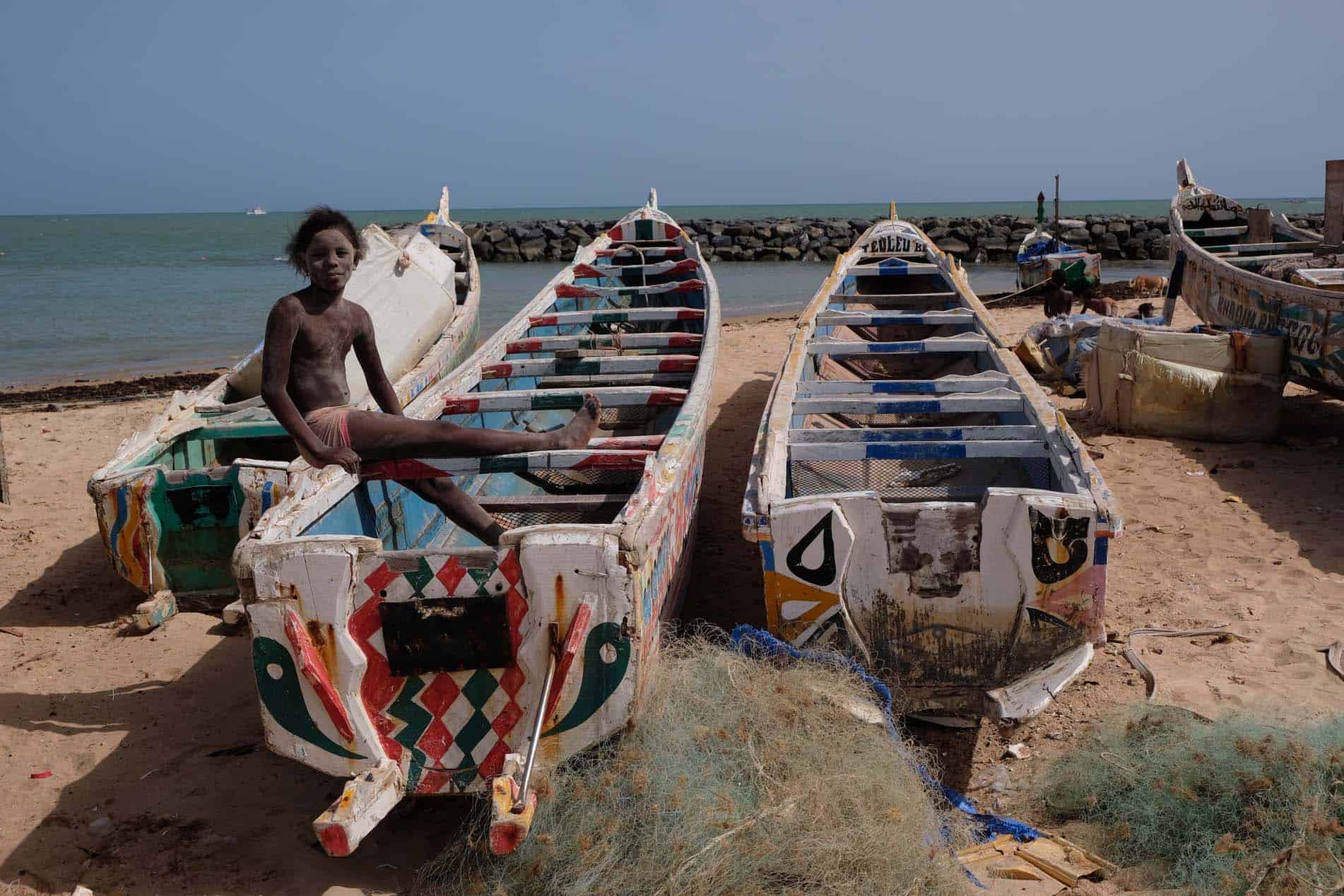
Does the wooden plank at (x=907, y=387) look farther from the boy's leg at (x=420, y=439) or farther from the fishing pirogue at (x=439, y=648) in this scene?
the fishing pirogue at (x=439, y=648)

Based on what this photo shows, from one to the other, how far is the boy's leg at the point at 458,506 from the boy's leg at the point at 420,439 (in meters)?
0.22

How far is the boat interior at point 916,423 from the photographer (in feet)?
15.2

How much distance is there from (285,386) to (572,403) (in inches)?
70.9

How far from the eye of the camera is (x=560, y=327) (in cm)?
845

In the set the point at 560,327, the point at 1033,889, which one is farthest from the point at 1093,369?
the point at 1033,889

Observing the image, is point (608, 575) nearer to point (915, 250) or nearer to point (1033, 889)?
point (1033, 889)

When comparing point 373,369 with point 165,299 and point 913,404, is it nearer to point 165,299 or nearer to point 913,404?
point 913,404

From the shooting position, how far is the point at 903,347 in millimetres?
6473

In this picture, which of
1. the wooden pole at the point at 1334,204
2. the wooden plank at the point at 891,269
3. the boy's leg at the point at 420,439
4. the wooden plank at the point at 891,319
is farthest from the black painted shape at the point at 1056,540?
the wooden pole at the point at 1334,204

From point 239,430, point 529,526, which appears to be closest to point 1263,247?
point 529,526

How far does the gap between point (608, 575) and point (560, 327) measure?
5.57 meters

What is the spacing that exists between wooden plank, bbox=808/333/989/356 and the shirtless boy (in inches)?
99.4

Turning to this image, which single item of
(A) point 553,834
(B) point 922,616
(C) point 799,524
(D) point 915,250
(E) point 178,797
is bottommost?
(E) point 178,797

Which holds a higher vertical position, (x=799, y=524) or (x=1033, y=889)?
(x=799, y=524)
